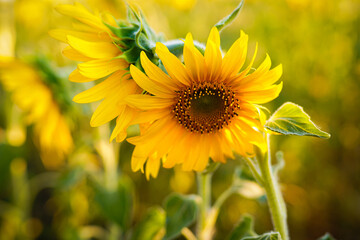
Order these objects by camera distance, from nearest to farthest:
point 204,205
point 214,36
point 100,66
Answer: point 214,36, point 100,66, point 204,205

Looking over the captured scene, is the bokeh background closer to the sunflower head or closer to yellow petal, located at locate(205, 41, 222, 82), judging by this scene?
the sunflower head

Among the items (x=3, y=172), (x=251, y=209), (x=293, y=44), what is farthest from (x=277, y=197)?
(x=293, y=44)

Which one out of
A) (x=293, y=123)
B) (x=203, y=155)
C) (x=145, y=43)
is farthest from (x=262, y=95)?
(x=145, y=43)

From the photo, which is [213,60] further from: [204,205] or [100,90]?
[204,205]

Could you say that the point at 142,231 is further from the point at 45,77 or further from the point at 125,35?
the point at 45,77

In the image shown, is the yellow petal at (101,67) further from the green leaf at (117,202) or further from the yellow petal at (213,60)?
the green leaf at (117,202)

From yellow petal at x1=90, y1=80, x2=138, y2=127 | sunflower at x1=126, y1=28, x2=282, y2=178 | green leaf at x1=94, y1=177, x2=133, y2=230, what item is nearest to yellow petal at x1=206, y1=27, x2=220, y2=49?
sunflower at x1=126, y1=28, x2=282, y2=178
